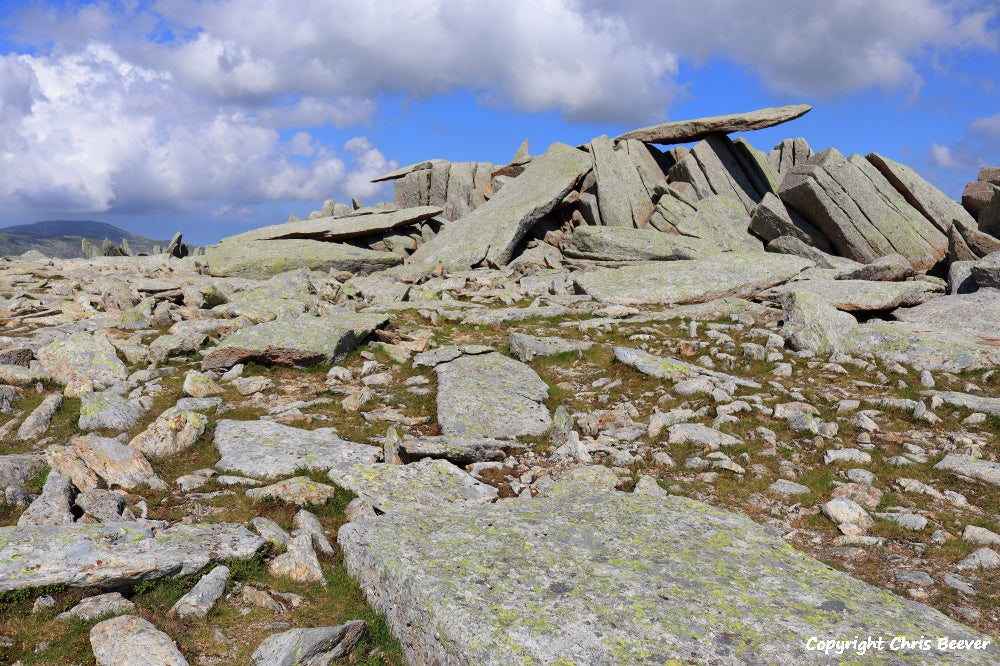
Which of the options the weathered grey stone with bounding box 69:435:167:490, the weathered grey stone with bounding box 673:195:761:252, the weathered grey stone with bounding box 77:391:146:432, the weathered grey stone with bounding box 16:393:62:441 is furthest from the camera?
the weathered grey stone with bounding box 673:195:761:252

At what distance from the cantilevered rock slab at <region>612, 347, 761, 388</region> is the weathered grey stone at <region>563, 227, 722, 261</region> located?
52.6ft

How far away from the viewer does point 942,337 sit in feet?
65.6

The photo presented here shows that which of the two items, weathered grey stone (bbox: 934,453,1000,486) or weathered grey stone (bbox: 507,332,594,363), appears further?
weathered grey stone (bbox: 507,332,594,363)

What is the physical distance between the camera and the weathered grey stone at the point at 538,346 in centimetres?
2038

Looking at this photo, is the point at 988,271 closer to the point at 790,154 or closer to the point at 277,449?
the point at 790,154

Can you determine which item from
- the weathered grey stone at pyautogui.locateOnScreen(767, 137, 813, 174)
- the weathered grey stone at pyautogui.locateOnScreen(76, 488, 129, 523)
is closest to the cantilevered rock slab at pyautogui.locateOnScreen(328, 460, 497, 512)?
the weathered grey stone at pyautogui.locateOnScreen(76, 488, 129, 523)

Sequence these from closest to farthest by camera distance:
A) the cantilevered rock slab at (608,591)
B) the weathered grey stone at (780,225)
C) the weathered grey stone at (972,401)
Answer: the cantilevered rock slab at (608,591) → the weathered grey stone at (972,401) → the weathered grey stone at (780,225)

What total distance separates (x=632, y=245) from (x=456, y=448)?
23.9 m

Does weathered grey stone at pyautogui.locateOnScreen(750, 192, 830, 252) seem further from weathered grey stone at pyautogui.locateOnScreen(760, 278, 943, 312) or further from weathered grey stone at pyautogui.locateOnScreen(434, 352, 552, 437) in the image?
weathered grey stone at pyautogui.locateOnScreen(434, 352, 552, 437)

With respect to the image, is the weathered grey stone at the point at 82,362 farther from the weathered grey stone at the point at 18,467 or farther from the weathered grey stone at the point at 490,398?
the weathered grey stone at the point at 490,398

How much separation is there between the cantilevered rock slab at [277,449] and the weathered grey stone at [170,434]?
511mm

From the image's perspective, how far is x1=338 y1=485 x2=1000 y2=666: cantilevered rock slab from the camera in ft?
20.4

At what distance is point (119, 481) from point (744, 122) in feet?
139

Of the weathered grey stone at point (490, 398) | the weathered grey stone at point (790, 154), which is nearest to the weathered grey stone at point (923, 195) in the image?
the weathered grey stone at point (790, 154)
